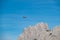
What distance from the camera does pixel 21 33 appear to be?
2639 millimetres

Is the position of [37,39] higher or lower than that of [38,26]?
lower

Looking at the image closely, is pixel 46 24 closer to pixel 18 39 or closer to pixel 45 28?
pixel 45 28

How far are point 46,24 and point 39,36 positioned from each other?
9.8 inches

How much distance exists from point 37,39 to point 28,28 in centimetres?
25

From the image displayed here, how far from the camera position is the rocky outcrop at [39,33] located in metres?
2.54

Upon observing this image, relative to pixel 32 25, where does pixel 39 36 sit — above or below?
below

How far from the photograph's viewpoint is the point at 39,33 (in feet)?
8.43

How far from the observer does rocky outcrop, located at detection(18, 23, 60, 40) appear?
2543 mm

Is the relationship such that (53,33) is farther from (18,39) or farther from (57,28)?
(18,39)

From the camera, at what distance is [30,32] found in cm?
258

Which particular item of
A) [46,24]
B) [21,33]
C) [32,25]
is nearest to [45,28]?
[46,24]

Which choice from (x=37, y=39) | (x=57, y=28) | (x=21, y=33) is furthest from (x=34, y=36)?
(x=57, y=28)

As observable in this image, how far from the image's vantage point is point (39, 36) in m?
2.54

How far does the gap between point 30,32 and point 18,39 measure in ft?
0.83
